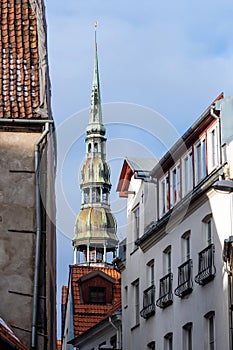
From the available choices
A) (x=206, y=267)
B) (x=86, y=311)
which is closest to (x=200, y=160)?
(x=206, y=267)

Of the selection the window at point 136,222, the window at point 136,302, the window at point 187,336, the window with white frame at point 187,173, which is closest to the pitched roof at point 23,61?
the window with white frame at point 187,173

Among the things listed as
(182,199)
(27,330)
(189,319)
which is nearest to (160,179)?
(182,199)

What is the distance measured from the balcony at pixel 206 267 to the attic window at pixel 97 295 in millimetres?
24395

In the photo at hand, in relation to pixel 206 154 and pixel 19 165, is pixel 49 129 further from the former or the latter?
pixel 206 154

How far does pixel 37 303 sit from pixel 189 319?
11.1m

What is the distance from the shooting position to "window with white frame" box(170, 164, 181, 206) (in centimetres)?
4150

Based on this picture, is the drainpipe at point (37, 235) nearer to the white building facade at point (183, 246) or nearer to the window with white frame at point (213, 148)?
the white building facade at point (183, 246)

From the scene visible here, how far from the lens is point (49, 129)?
29969 mm

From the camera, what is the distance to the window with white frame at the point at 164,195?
43.3m

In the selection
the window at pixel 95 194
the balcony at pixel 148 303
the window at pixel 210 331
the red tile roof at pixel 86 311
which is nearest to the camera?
the window at pixel 210 331

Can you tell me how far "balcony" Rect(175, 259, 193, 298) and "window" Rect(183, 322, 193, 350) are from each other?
3.75ft

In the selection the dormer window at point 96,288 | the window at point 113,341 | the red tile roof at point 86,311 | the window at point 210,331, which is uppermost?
the dormer window at point 96,288

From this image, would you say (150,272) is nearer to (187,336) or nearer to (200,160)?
(187,336)

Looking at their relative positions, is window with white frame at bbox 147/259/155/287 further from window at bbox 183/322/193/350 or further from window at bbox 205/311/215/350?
window at bbox 205/311/215/350
